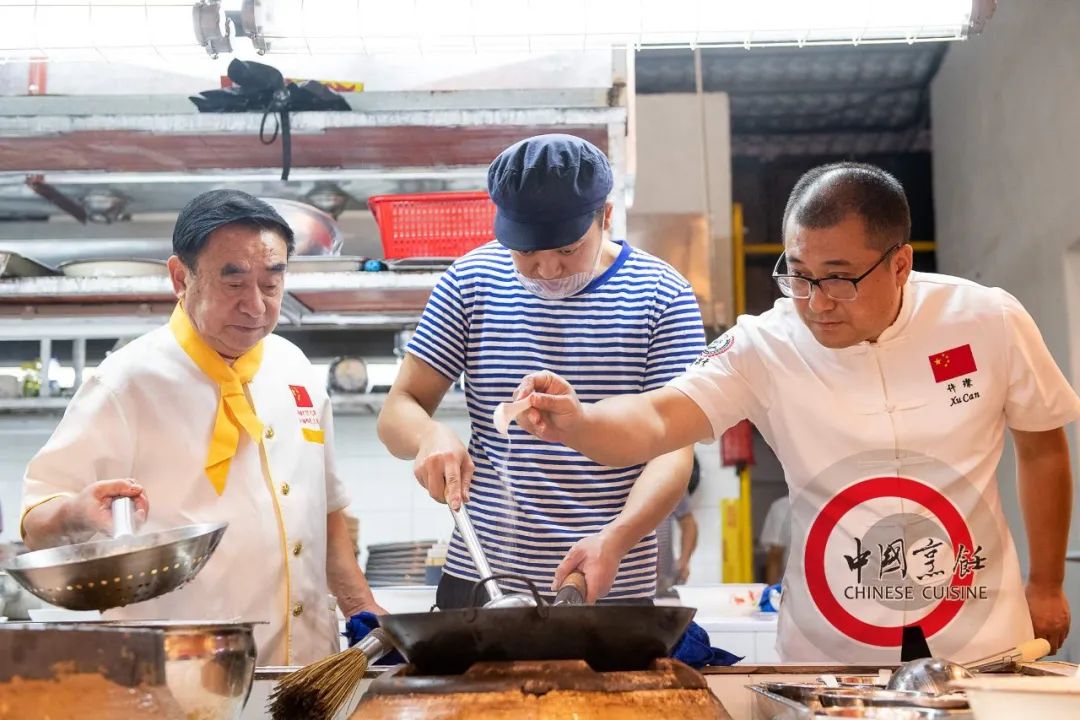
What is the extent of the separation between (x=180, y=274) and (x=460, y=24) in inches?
34.8

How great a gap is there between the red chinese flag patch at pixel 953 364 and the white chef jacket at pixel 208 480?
142cm

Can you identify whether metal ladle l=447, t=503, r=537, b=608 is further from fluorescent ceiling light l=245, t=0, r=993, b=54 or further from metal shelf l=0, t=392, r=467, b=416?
metal shelf l=0, t=392, r=467, b=416

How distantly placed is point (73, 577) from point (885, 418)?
1.53m

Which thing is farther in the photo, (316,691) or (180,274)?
(180,274)

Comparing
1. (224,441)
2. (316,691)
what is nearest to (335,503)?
(224,441)

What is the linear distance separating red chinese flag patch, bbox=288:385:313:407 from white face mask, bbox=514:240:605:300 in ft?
2.14

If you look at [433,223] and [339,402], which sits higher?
[433,223]

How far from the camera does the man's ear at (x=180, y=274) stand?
2.48 metres

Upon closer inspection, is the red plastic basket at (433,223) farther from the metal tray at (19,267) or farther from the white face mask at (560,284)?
the white face mask at (560,284)

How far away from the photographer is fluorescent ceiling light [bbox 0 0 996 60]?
239 centimetres

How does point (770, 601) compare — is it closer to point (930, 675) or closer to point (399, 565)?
point (399, 565)

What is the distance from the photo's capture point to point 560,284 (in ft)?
7.55

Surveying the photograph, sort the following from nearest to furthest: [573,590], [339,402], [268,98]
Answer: [573,590] < [268,98] < [339,402]

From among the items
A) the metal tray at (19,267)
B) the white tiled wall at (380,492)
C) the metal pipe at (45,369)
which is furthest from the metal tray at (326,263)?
the white tiled wall at (380,492)
